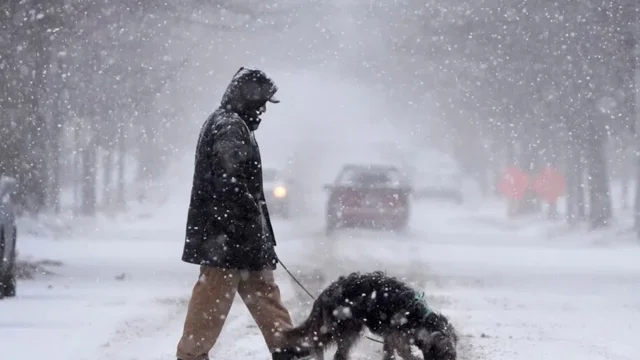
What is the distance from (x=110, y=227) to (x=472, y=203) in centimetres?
2243

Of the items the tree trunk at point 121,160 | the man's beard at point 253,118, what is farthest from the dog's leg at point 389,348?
the tree trunk at point 121,160

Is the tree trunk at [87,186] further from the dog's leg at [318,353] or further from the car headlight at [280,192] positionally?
the dog's leg at [318,353]

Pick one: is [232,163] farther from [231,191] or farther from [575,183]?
[575,183]

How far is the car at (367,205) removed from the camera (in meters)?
20.5

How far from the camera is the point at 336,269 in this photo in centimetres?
1332

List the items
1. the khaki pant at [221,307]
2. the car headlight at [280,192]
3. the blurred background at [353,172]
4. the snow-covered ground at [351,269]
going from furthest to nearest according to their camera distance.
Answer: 1. the car headlight at [280,192]
2. the blurred background at [353,172]
3. the snow-covered ground at [351,269]
4. the khaki pant at [221,307]

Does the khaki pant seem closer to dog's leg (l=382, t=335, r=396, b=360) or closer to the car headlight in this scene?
dog's leg (l=382, t=335, r=396, b=360)

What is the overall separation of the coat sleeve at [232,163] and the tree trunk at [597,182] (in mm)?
19398

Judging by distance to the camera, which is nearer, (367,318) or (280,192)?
(367,318)

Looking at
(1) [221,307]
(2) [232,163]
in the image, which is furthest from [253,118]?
(1) [221,307]

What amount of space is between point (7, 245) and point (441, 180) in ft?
109

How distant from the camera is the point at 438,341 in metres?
5.29

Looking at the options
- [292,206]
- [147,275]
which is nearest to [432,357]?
[147,275]

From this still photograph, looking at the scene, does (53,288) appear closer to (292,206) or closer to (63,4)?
(63,4)
